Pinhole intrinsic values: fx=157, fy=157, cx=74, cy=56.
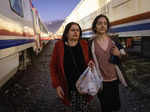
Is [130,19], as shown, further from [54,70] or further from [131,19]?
[54,70]

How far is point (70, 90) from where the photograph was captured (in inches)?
74.4

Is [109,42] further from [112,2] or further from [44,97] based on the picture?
[112,2]

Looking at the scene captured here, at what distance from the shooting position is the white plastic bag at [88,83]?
165 cm

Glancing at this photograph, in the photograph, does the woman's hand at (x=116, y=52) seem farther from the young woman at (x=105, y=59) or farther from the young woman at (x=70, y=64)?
the young woman at (x=70, y=64)

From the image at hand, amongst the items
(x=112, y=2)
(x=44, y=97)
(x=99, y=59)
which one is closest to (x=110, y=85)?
(x=99, y=59)

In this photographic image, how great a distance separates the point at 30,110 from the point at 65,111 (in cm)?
64

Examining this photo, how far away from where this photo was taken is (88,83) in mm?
1655

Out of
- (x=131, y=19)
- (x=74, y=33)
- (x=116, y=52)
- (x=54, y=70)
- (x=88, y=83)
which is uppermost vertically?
(x=131, y=19)

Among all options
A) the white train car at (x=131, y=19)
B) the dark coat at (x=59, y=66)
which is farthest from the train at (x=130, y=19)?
the dark coat at (x=59, y=66)

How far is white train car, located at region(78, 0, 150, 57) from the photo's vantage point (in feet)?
11.3

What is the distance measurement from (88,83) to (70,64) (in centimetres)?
31

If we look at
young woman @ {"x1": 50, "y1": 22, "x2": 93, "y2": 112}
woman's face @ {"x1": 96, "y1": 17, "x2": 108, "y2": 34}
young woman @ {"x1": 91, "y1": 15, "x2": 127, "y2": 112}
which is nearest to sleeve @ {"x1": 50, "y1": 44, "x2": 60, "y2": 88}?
young woman @ {"x1": 50, "y1": 22, "x2": 93, "y2": 112}

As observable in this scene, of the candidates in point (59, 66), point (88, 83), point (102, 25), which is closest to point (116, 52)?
point (102, 25)

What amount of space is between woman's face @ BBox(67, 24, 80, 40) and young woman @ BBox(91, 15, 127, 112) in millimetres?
240
